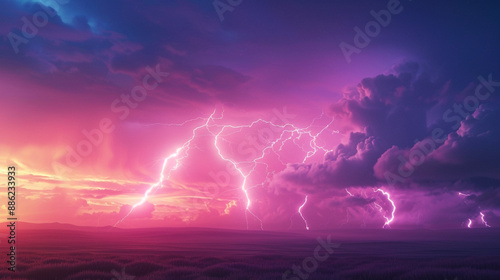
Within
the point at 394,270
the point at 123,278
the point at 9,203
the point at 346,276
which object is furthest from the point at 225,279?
the point at 9,203

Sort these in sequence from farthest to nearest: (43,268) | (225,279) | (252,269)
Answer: (252,269) < (43,268) < (225,279)

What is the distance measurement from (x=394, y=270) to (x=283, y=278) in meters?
5.81

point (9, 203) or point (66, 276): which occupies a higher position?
point (9, 203)

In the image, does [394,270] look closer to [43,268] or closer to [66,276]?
[66,276]

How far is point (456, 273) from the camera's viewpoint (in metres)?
16.0

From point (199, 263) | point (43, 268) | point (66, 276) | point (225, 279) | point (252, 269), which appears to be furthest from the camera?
point (199, 263)

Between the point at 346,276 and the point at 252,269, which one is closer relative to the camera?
the point at 346,276

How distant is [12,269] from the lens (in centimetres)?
1716

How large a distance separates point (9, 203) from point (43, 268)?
380cm

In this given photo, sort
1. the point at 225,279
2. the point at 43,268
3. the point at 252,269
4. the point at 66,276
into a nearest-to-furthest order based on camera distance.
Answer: the point at 225,279 < the point at 66,276 < the point at 43,268 < the point at 252,269

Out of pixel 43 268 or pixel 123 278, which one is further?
pixel 43 268

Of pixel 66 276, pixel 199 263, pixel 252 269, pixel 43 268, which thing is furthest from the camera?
pixel 199 263

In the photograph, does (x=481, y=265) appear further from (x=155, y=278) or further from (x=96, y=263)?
(x=96, y=263)

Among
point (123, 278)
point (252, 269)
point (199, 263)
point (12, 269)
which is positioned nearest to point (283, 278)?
point (252, 269)
